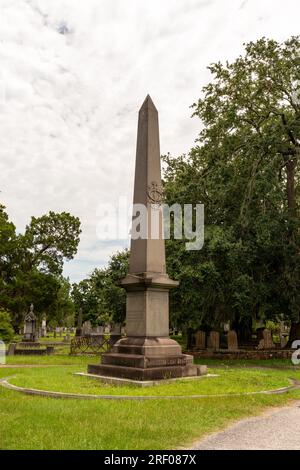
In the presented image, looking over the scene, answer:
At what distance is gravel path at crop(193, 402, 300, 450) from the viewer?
5.10 metres

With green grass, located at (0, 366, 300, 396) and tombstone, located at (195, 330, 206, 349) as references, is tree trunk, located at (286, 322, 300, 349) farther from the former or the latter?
green grass, located at (0, 366, 300, 396)

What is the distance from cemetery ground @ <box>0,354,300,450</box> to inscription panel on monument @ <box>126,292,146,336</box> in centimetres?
159

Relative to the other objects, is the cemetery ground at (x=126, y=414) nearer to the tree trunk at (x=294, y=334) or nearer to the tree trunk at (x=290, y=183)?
the tree trunk at (x=294, y=334)

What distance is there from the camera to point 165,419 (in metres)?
6.24

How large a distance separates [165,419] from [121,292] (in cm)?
1734

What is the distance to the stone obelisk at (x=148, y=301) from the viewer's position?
10203mm

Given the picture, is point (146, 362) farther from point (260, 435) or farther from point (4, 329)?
point (4, 329)

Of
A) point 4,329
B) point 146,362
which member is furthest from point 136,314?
point 4,329

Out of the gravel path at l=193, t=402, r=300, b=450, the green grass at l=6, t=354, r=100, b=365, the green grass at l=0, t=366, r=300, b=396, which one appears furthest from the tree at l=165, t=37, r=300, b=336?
the gravel path at l=193, t=402, r=300, b=450

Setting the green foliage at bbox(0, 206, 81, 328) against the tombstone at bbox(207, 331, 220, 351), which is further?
the green foliage at bbox(0, 206, 81, 328)

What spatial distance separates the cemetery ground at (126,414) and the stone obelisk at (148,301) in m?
0.66

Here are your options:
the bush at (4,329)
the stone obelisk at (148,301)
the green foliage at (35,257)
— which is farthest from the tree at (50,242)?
the stone obelisk at (148,301)
